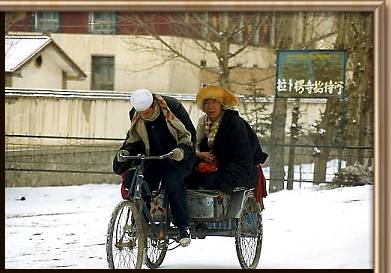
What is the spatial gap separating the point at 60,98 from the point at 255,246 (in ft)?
6.90

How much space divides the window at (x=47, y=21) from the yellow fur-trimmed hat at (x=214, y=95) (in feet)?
4.21

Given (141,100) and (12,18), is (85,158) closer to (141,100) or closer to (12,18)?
(141,100)

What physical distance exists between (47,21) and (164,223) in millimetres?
1872

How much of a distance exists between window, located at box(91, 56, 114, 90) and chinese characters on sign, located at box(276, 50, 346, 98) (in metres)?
1.42

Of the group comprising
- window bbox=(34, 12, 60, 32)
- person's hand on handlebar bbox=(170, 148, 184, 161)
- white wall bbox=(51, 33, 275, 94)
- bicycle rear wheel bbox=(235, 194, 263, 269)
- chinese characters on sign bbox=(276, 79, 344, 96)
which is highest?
window bbox=(34, 12, 60, 32)

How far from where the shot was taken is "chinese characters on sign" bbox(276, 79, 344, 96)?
9.57 metres

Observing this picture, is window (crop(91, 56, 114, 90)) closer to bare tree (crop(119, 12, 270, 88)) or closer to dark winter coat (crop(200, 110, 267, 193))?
bare tree (crop(119, 12, 270, 88))

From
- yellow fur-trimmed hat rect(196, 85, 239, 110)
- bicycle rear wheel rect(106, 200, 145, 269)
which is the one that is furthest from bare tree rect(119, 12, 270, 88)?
bicycle rear wheel rect(106, 200, 145, 269)

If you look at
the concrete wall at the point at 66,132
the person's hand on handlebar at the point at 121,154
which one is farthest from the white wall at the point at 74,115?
the person's hand on handlebar at the point at 121,154

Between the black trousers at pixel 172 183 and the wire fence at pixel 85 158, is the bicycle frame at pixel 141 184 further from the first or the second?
the wire fence at pixel 85 158

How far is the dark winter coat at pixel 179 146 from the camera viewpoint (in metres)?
9.02

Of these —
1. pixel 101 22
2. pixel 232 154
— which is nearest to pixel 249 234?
pixel 232 154

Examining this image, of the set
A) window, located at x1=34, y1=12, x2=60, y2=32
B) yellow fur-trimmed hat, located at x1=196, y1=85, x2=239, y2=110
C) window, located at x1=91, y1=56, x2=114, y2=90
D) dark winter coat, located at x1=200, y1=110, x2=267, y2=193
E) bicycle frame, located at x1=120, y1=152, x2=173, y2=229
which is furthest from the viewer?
window, located at x1=91, y1=56, x2=114, y2=90

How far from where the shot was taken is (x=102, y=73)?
384 inches
